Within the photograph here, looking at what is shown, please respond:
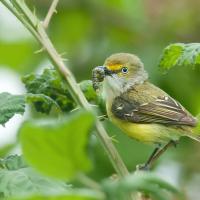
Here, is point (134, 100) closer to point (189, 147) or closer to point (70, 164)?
point (189, 147)

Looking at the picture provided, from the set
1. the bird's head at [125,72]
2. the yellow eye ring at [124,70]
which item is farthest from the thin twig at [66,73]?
the yellow eye ring at [124,70]

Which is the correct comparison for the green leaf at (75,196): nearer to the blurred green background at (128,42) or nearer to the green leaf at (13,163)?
the green leaf at (13,163)

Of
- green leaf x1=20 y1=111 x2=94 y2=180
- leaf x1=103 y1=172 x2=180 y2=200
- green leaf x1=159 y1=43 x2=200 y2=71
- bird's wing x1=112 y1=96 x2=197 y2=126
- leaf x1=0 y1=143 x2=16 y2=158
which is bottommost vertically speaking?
leaf x1=0 y1=143 x2=16 y2=158

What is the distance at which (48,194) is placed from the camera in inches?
51.9

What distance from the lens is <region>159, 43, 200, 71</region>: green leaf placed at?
2769 mm

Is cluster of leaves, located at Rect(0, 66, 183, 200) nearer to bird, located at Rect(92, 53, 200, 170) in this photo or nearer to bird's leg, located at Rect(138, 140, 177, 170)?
bird's leg, located at Rect(138, 140, 177, 170)

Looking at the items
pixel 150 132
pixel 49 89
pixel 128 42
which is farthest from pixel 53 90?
pixel 128 42

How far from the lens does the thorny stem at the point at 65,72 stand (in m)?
2.04

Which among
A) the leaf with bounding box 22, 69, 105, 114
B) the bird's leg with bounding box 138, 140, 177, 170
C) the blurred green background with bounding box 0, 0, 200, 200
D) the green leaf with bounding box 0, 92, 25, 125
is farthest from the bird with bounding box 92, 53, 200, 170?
the green leaf with bounding box 0, 92, 25, 125

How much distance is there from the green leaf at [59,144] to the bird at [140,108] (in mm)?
2849

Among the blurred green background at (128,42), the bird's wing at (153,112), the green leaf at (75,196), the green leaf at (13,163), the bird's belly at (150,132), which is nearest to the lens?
the green leaf at (75,196)

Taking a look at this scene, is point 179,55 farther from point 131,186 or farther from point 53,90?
point 131,186

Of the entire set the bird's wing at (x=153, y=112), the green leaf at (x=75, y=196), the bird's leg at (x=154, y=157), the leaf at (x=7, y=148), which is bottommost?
the leaf at (x=7, y=148)

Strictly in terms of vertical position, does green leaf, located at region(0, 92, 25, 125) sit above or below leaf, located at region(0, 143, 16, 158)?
above
